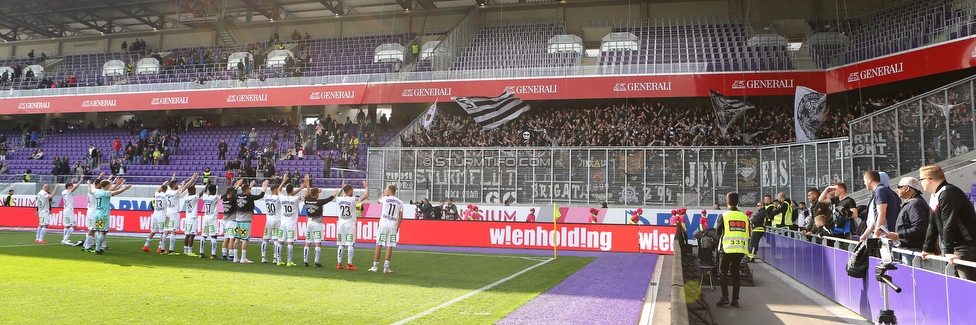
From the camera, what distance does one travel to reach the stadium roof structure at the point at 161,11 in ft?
144

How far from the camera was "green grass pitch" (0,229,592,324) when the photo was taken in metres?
7.87

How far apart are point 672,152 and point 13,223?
26.2 metres

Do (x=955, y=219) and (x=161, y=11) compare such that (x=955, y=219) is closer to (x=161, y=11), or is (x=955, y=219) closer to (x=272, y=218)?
(x=272, y=218)

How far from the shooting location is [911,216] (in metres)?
7.24

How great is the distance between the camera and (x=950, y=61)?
24391 millimetres

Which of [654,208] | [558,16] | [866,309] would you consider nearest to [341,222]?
[866,309]

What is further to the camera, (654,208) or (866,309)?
(654,208)

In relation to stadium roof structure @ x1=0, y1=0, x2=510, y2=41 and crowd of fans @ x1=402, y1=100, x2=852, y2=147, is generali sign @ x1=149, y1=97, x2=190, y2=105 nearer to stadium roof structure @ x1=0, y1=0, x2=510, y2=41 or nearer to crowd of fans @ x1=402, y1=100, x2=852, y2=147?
stadium roof structure @ x1=0, y1=0, x2=510, y2=41

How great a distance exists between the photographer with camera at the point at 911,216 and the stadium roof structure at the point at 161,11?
36234 millimetres

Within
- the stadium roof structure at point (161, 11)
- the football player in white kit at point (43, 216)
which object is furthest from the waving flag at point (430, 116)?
the stadium roof structure at point (161, 11)

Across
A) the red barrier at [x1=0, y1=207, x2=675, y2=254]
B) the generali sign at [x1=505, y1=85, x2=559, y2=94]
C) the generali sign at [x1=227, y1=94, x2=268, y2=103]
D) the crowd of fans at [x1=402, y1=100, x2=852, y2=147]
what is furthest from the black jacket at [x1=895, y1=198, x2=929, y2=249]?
the generali sign at [x1=227, y1=94, x2=268, y2=103]

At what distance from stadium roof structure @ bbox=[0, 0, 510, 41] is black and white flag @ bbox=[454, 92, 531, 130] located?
616 inches

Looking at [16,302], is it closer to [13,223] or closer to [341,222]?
[341,222]

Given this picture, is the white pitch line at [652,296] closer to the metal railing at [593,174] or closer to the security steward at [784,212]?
the security steward at [784,212]
